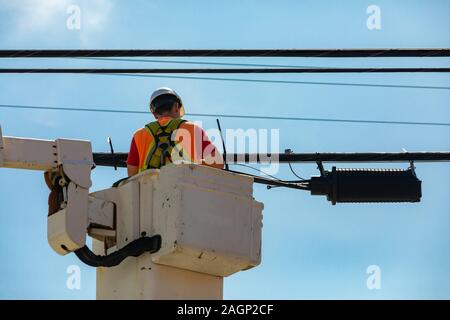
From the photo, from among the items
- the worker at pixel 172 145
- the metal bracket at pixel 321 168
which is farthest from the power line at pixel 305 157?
the worker at pixel 172 145

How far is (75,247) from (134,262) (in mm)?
524

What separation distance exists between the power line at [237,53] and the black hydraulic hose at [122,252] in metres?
2.56

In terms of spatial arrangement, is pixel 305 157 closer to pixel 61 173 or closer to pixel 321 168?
pixel 321 168

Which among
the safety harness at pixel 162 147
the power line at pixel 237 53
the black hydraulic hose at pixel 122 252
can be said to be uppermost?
the power line at pixel 237 53

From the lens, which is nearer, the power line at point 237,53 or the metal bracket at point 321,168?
the power line at point 237,53

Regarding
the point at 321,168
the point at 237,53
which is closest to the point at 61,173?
the point at 237,53

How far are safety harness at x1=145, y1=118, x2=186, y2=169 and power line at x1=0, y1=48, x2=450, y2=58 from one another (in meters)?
1.44

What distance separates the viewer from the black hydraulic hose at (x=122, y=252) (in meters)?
12.2

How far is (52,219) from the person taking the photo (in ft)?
40.7

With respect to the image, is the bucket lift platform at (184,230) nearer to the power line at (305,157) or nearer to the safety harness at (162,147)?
the safety harness at (162,147)

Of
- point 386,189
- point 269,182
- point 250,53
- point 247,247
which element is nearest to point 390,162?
point 386,189

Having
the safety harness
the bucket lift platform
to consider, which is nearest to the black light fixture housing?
the safety harness

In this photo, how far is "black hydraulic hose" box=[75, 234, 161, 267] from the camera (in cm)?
1220

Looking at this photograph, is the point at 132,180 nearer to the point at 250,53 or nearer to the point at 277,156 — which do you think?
the point at 250,53
